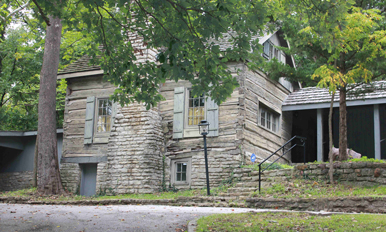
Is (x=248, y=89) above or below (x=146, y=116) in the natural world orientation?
above

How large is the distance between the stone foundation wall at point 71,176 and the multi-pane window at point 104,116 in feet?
5.77

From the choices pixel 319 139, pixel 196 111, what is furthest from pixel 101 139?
pixel 319 139

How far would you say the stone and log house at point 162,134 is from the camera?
43.9ft

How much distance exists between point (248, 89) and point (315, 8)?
7387mm

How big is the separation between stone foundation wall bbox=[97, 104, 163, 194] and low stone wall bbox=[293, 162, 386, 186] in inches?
205

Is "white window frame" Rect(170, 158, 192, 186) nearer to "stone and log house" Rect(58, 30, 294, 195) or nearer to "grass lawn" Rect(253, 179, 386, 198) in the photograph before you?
"stone and log house" Rect(58, 30, 294, 195)

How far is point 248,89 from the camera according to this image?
1392cm

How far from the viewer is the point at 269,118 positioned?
15.6m

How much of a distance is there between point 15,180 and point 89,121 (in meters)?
5.33

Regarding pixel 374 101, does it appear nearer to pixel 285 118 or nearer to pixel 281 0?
pixel 285 118

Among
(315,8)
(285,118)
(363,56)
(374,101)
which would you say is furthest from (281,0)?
(285,118)

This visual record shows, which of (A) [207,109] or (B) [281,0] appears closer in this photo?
(B) [281,0]

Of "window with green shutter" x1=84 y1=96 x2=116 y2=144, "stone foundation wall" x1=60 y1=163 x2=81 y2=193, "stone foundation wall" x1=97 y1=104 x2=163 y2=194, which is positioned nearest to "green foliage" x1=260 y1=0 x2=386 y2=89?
"stone foundation wall" x1=97 y1=104 x2=163 y2=194

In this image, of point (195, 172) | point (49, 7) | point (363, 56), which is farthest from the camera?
point (195, 172)
